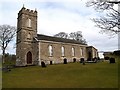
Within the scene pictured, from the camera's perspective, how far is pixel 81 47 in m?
59.9

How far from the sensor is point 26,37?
156ft

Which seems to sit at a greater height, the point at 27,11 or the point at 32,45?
the point at 27,11

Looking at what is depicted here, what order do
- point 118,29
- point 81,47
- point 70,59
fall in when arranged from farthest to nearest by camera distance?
point 81,47 → point 70,59 → point 118,29

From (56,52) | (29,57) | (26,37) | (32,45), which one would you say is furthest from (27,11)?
(56,52)

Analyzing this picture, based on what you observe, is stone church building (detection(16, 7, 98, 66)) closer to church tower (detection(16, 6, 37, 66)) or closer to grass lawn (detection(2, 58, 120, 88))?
church tower (detection(16, 6, 37, 66))

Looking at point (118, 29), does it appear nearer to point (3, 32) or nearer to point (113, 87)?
point (113, 87)

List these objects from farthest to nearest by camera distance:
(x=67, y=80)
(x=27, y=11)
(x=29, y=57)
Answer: (x=27, y=11) < (x=29, y=57) < (x=67, y=80)

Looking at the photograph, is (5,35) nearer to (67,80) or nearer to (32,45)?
(32,45)

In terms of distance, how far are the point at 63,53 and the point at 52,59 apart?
4802 millimetres

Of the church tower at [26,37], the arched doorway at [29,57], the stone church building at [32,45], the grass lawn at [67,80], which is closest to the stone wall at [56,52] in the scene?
the stone church building at [32,45]

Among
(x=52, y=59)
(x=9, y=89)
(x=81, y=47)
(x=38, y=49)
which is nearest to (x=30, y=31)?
(x=38, y=49)

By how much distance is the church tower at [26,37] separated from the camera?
153ft

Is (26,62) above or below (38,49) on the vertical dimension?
below

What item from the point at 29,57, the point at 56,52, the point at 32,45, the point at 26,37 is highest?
the point at 26,37
